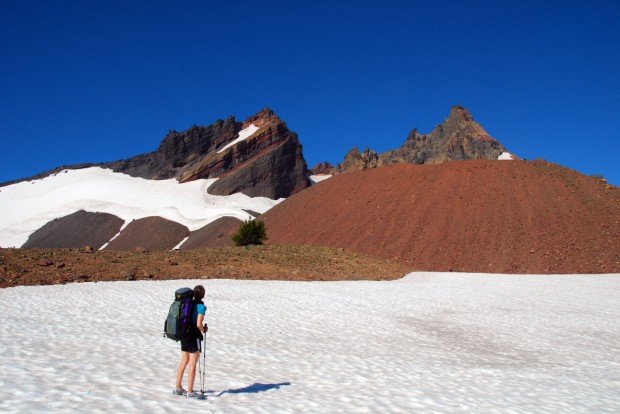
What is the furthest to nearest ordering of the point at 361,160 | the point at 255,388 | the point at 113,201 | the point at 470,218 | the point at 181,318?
the point at 113,201, the point at 361,160, the point at 470,218, the point at 255,388, the point at 181,318

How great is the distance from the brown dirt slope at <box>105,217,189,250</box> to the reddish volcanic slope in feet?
106

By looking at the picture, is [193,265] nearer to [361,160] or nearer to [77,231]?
[361,160]

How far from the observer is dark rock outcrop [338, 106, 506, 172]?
441 ft

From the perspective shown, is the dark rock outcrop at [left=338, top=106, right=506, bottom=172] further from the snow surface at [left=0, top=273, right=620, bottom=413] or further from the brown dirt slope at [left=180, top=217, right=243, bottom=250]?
the snow surface at [left=0, top=273, right=620, bottom=413]

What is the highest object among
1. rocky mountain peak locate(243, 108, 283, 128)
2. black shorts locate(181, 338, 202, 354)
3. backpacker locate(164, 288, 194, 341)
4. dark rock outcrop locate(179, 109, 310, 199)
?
rocky mountain peak locate(243, 108, 283, 128)

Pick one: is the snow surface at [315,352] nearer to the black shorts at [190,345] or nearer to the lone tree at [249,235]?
the black shorts at [190,345]

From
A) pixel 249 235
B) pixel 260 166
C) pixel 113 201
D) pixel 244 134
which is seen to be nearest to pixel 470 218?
pixel 249 235

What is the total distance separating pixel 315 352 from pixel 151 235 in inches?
3191

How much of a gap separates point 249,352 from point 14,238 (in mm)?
109429

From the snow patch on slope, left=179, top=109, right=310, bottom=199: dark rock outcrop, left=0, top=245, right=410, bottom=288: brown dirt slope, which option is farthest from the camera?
the snow patch on slope

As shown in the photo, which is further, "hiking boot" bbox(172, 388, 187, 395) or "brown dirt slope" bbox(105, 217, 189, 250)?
"brown dirt slope" bbox(105, 217, 189, 250)

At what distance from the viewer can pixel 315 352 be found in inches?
448

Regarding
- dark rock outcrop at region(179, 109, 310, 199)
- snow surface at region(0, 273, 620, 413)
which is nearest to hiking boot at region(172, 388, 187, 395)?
snow surface at region(0, 273, 620, 413)

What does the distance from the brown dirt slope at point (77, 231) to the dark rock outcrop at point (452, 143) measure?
2726 inches
